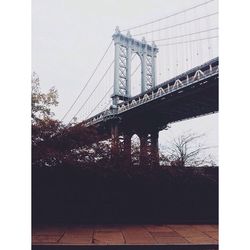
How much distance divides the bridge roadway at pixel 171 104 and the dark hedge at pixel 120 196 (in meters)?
11.4

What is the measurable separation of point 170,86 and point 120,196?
1550cm

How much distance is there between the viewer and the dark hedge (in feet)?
21.0

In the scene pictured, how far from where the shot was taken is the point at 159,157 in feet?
24.3

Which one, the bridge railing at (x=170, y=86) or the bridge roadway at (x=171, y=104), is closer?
the bridge railing at (x=170, y=86)

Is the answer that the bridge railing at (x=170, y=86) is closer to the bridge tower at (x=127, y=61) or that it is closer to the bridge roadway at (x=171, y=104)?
the bridge roadway at (x=171, y=104)

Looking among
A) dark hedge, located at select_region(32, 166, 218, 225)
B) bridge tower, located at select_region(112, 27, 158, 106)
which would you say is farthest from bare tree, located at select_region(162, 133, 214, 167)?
bridge tower, located at select_region(112, 27, 158, 106)

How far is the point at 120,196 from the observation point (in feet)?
21.6

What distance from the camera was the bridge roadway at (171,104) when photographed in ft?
61.5

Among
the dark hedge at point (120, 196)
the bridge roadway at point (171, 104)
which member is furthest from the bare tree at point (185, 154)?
the bridge roadway at point (171, 104)

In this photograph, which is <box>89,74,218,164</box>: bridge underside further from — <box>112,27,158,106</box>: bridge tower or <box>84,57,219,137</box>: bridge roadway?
<box>112,27,158,106</box>: bridge tower

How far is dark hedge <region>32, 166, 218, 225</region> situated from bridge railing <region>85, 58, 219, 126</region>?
8.80m

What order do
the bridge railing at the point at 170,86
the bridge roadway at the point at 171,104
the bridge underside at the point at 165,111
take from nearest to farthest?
1. the bridge railing at the point at 170,86
2. the bridge roadway at the point at 171,104
3. the bridge underside at the point at 165,111

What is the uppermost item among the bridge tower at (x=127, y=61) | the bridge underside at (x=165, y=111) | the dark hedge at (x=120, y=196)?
the bridge tower at (x=127, y=61)
